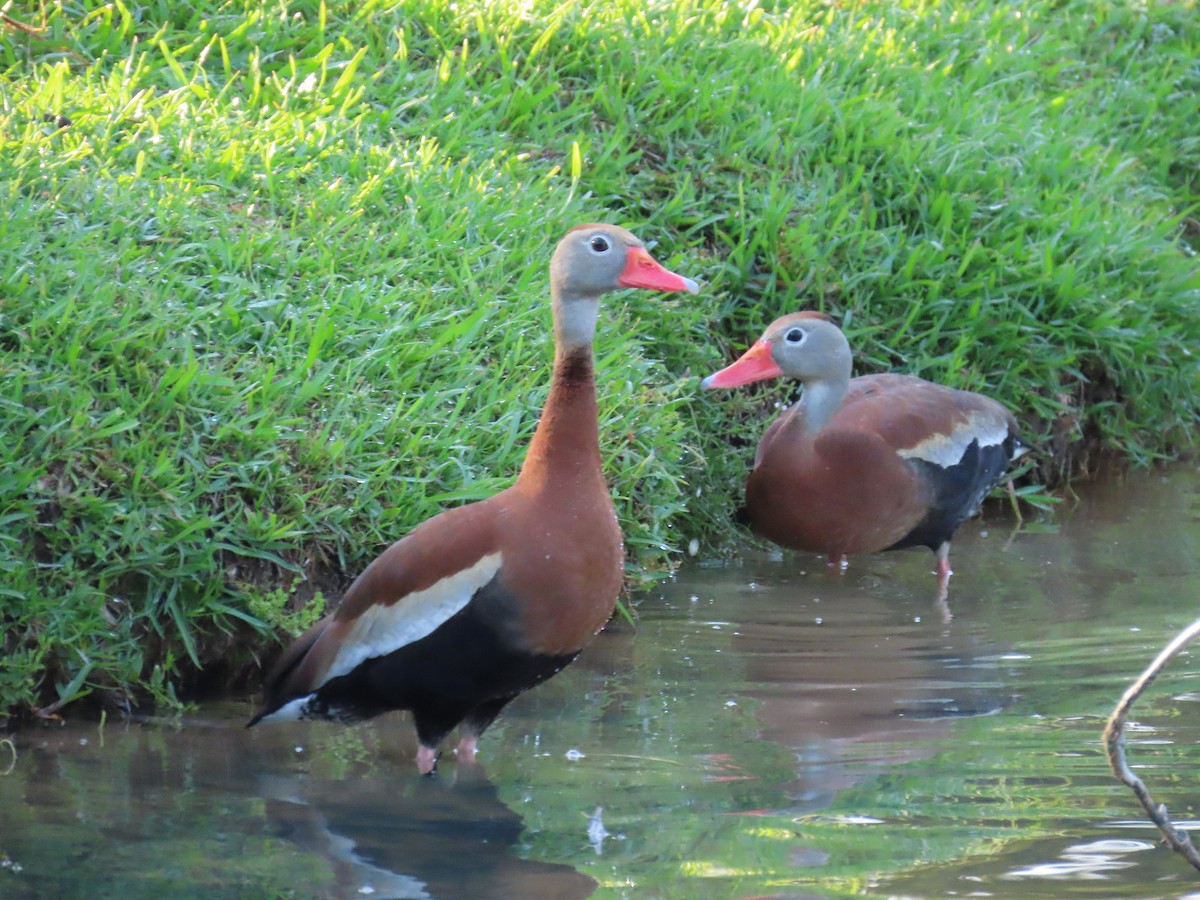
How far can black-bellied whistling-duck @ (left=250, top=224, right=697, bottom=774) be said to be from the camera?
11.2 feet

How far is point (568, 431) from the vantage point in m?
3.55

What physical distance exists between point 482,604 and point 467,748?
434mm

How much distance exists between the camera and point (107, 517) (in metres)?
3.77

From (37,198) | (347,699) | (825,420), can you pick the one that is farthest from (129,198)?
(825,420)

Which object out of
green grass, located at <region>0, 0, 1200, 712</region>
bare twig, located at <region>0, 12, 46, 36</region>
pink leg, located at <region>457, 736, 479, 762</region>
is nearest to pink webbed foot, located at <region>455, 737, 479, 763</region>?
pink leg, located at <region>457, 736, 479, 762</region>

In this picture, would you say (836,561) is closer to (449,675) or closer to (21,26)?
(449,675)

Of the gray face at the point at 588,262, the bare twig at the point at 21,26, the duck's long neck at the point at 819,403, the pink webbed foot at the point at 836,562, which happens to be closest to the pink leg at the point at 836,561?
the pink webbed foot at the point at 836,562

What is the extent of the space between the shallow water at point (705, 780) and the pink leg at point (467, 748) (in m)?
0.04

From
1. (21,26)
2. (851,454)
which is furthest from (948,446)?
(21,26)

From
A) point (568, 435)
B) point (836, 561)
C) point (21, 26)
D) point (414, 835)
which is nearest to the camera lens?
point (414, 835)

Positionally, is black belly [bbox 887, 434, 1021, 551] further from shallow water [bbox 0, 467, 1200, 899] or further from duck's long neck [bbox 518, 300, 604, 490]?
duck's long neck [bbox 518, 300, 604, 490]

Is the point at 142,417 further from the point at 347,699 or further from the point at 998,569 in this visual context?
the point at 998,569

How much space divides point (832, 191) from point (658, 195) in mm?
685

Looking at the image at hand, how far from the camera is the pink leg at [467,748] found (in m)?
3.66
